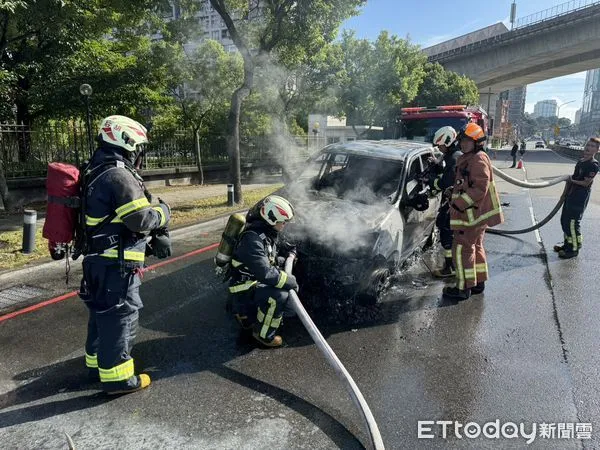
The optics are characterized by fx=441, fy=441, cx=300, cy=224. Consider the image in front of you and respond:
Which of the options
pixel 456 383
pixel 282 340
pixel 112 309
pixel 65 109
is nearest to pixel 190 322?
pixel 282 340

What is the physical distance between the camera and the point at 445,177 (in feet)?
18.3

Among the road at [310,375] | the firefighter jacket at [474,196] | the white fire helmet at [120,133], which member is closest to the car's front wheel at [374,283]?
the road at [310,375]

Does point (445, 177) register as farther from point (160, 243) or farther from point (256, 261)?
point (160, 243)

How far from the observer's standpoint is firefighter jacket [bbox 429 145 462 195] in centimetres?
555

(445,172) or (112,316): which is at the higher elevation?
(445,172)

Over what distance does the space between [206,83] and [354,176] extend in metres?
11.4

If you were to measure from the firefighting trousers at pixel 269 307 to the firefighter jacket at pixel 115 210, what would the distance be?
108 cm

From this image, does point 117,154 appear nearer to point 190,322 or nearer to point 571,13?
point 190,322

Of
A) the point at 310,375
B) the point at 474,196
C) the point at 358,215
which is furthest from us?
the point at 474,196

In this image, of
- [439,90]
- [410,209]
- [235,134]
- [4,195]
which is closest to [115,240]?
[410,209]

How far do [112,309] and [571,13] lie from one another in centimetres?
3900

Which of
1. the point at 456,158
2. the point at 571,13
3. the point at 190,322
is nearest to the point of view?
the point at 190,322

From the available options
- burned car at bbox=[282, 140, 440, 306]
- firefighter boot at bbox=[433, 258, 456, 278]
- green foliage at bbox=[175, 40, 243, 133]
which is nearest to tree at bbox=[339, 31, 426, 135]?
green foliage at bbox=[175, 40, 243, 133]

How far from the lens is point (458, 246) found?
508 cm
